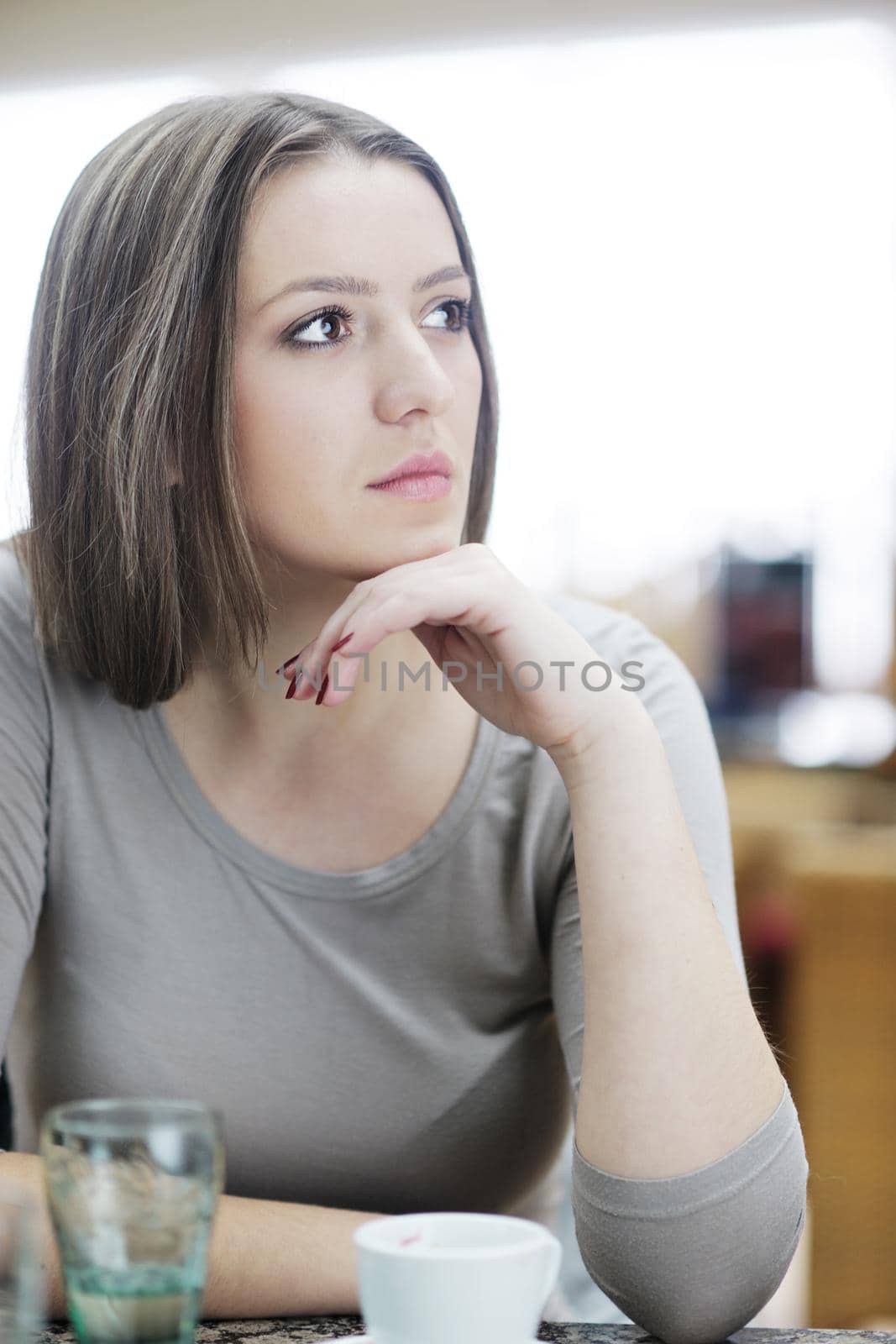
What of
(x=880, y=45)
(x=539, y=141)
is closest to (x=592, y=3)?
(x=539, y=141)

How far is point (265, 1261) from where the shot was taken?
758 mm

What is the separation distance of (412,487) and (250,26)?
4.75m

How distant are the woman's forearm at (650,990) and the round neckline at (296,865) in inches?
6.8

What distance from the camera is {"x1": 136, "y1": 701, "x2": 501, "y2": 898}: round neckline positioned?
3.32ft

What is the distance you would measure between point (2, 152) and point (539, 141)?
1.83 meters

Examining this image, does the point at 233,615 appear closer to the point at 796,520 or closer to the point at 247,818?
the point at 247,818

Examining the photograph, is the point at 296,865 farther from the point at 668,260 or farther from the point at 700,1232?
the point at 668,260

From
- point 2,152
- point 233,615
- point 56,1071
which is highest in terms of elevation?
point 2,152

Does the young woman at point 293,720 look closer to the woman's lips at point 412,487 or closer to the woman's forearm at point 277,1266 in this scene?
the woman's lips at point 412,487

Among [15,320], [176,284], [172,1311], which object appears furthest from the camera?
[15,320]

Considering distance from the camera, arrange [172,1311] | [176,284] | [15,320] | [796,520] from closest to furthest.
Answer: [172,1311] < [176,284] < [15,320] < [796,520]

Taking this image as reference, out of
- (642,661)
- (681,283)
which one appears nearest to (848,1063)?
(642,661)

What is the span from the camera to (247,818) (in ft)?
3.39

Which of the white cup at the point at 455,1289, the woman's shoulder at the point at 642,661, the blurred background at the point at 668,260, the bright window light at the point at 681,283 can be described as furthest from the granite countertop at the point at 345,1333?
the bright window light at the point at 681,283
